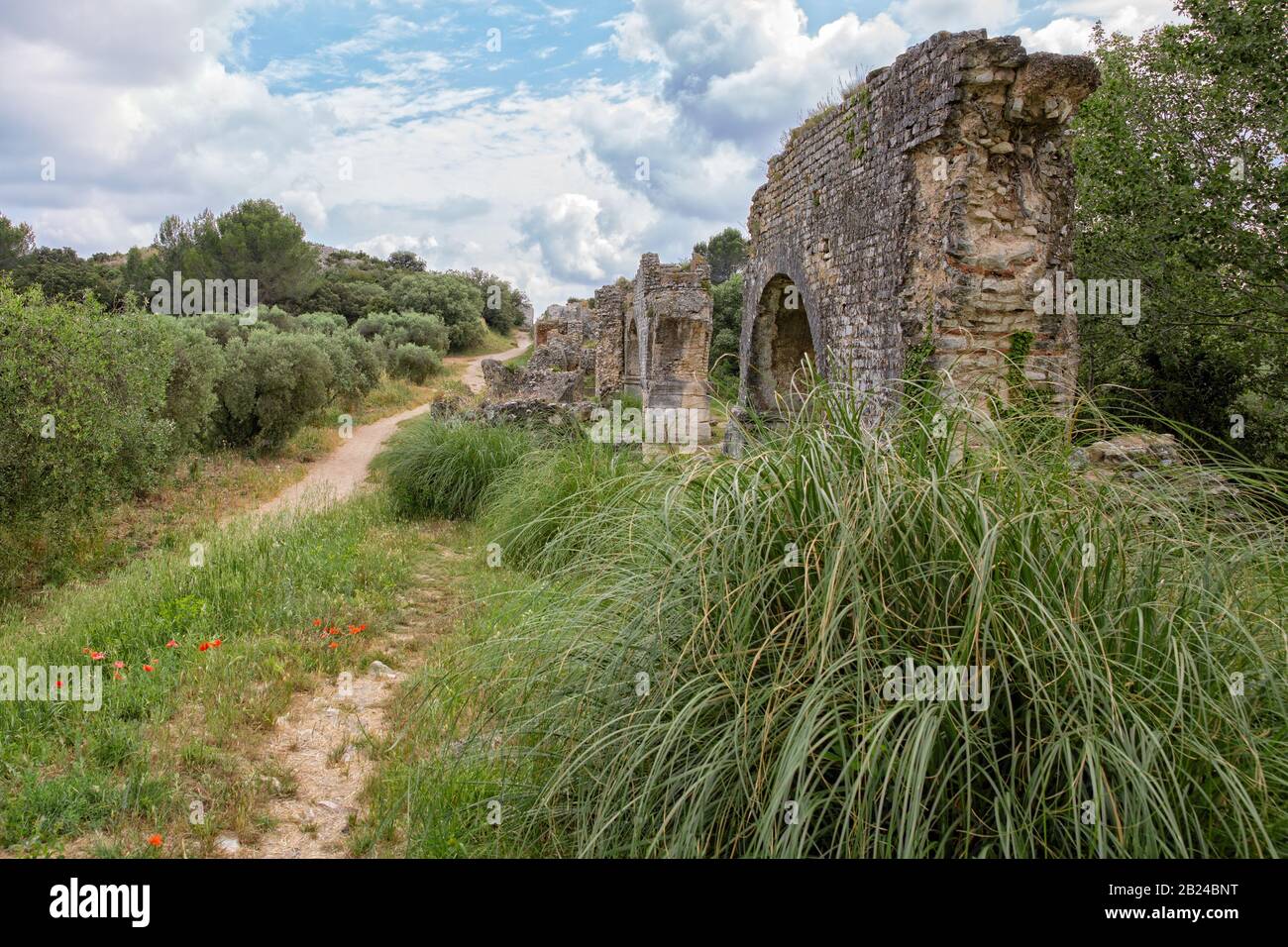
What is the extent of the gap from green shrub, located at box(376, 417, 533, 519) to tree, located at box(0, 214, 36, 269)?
108ft

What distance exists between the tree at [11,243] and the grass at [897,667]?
40118 mm

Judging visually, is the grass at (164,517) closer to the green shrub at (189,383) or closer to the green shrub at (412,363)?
the green shrub at (189,383)

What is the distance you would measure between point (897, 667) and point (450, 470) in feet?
27.0

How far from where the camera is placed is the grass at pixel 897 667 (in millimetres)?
2031

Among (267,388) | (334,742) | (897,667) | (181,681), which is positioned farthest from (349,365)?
(897,667)

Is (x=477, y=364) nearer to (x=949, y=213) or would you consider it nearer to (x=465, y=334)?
(x=465, y=334)

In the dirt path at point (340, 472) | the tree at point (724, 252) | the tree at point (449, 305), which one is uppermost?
the tree at point (724, 252)

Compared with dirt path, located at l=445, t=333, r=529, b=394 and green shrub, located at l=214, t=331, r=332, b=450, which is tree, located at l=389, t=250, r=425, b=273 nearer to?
dirt path, located at l=445, t=333, r=529, b=394

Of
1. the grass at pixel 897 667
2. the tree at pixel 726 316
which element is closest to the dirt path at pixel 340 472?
the grass at pixel 897 667

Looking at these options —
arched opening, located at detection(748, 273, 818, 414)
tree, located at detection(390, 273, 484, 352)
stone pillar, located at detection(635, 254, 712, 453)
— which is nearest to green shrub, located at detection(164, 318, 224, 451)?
stone pillar, located at detection(635, 254, 712, 453)

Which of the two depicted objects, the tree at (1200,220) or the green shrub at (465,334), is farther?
the green shrub at (465,334)

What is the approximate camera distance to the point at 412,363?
1088 inches

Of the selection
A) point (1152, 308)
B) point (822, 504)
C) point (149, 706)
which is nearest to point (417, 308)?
point (1152, 308)

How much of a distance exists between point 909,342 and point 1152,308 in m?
6.54
